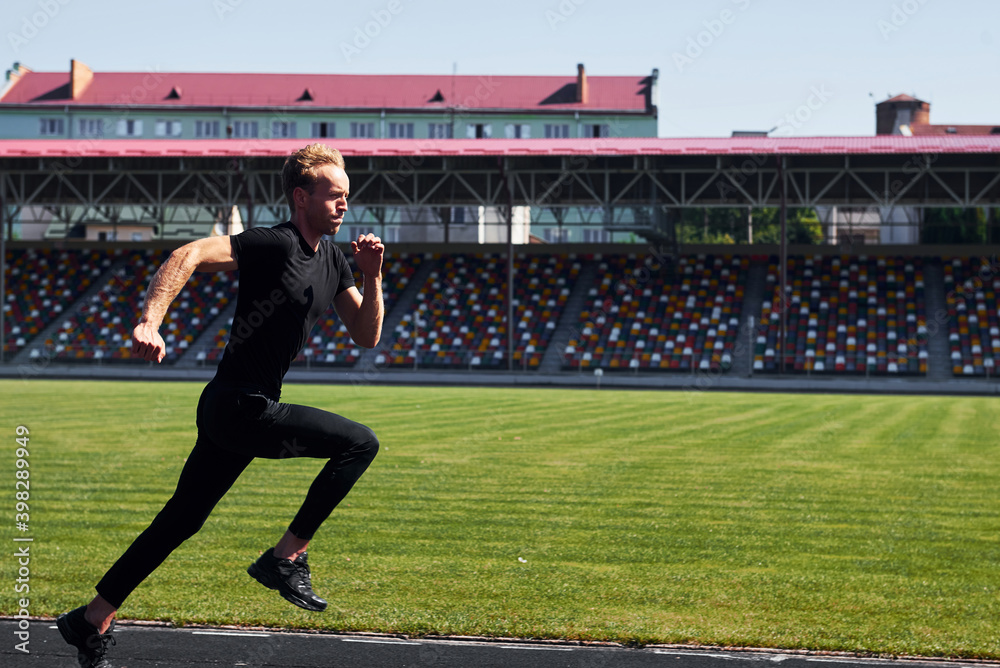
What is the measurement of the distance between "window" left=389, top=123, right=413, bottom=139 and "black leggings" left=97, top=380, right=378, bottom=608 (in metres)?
72.5

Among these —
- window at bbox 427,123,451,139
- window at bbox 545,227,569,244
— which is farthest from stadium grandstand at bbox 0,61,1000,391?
window at bbox 427,123,451,139

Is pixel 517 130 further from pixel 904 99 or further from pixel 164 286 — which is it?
pixel 164 286

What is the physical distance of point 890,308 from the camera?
38562 mm

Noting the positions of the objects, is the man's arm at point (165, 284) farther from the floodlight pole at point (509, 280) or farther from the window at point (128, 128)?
the window at point (128, 128)

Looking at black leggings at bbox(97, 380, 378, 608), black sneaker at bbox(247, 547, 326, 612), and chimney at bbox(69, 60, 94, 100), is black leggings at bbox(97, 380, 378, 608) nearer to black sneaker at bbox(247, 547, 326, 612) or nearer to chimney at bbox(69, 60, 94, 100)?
black sneaker at bbox(247, 547, 326, 612)

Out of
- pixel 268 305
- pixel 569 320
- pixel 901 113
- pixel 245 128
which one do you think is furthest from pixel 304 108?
pixel 268 305

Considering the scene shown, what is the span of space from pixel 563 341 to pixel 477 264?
7934mm

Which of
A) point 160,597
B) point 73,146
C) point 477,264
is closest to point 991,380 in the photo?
point 477,264

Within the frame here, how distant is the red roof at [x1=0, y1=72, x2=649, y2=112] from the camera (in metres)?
76.2

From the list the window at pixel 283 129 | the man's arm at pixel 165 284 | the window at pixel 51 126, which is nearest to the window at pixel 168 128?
the window at pixel 51 126

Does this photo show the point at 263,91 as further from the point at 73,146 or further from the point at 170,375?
the point at 170,375

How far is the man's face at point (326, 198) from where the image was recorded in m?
4.58

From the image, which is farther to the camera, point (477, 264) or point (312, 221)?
point (477, 264)

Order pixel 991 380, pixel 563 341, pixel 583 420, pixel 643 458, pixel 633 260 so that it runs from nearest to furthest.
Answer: pixel 643 458 < pixel 583 420 < pixel 991 380 < pixel 563 341 < pixel 633 260
